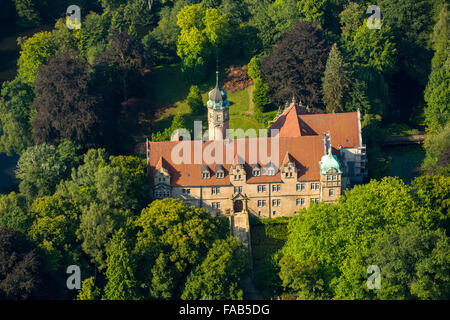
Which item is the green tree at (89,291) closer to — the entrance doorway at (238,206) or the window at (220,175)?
the window at (220,175)

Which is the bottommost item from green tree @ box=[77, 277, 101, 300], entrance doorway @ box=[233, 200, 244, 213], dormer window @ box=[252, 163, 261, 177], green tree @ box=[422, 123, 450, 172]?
green tree @ box=[77, 277, 101, 300]

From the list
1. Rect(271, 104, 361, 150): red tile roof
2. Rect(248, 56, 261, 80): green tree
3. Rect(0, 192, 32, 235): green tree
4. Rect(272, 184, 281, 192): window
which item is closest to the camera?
Rect(0, 192, 32, 235): green tree

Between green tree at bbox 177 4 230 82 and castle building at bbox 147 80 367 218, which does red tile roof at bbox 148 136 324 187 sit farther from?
green tree at bbox 177 4 230 82

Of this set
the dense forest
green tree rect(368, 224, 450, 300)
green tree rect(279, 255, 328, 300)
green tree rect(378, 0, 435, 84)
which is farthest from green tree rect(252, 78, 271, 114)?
green tree rect(368, 224, 450, 300)

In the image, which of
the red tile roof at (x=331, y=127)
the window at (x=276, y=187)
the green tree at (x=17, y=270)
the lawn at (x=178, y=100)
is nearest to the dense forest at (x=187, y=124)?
the green tree at (x=17, y=270)

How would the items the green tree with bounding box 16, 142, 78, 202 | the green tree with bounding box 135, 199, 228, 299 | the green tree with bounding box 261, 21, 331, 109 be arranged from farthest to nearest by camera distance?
the green tree with bounding box 261, 21, 331, 109
the green tree with bounding box 16, 142, 78, 202
the green tree with bounding box 135, 199, 228, 299

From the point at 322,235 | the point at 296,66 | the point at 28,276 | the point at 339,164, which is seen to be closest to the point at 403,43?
the point at 296,66
